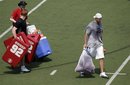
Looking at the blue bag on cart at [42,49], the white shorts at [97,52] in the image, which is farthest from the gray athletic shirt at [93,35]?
the blue bag on cart at [42,49]

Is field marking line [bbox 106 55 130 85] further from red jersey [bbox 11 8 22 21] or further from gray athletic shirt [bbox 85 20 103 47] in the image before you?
red jersey [bbox 11 8 22 21]

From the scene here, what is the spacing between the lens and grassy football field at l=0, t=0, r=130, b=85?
55.4ft

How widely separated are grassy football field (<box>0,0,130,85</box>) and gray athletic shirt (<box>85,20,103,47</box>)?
1.01 m

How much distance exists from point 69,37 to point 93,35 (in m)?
4.08

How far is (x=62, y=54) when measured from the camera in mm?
19188

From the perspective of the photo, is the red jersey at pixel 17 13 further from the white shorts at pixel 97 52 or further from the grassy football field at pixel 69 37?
the white shorts at pixel 97 52

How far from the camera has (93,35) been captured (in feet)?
55.6

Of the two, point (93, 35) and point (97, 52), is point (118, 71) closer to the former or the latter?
point (97, 52)

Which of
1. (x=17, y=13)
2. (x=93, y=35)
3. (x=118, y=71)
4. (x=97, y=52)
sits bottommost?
(x=118, y=71)

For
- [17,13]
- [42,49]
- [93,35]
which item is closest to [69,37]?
[42,49]

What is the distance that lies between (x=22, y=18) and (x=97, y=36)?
101 inches

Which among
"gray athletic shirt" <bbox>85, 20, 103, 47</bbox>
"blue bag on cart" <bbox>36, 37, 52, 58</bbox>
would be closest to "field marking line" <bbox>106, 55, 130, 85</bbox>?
"gray athletic shirt" <bbox>85, 20, 103, 47</bbox>

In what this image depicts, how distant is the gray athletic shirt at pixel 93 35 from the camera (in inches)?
663

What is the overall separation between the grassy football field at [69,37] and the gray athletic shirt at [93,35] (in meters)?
1.01
